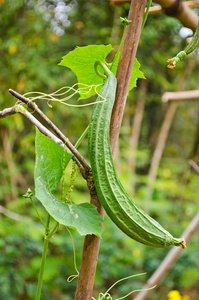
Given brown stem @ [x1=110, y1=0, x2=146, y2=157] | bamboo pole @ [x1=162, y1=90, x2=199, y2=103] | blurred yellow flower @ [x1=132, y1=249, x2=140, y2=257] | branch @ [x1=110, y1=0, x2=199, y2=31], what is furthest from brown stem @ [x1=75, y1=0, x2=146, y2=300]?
blurred yellow flower @ [x1=132, y1=249, x2=140, y2=257]

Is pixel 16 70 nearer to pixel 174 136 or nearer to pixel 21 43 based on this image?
pixel 21 43

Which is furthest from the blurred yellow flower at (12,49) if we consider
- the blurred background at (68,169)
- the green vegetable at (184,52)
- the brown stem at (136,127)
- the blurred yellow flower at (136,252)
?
the green vegetable at (184,52)

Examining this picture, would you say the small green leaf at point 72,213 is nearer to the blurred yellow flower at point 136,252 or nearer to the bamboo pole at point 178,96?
the bamboo pole at point 178,96

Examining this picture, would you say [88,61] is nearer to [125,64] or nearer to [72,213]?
[125,64]

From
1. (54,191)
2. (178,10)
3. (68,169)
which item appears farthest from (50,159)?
(68,169)

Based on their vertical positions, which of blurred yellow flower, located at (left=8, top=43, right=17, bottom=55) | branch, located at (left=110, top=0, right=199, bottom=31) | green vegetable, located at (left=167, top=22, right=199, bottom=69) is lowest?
blurred yellow flower, located at (left=8, top=43, right=17, bottom=55)

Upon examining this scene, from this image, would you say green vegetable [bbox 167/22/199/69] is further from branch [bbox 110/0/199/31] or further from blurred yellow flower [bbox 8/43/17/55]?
blurred yellow flower [bbox 8/43/17/55]
